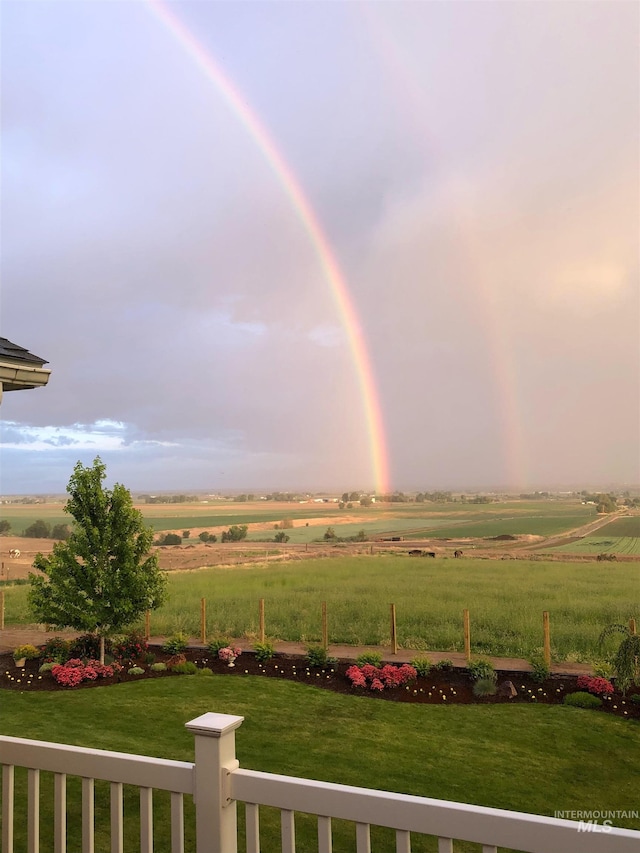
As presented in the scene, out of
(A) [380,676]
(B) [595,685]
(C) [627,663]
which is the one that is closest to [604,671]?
(B) [595,685]

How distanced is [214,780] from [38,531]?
17.7 m

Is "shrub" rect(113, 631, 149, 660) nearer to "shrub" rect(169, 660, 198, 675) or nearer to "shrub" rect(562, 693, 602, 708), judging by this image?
"shrub" rect(169, 660, 198, 675)

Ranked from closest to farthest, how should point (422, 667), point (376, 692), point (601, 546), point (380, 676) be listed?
point (376, 692) < point (380, 676) < point (422, 667) < point (601, 546)

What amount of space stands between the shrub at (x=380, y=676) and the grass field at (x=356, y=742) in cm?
39

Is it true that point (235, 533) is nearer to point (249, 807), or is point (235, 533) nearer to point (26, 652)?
point (26, 652)

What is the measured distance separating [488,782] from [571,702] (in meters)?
2.66

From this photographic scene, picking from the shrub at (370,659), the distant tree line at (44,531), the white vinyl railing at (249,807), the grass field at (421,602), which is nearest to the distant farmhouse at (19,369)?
the white vinyl railing at (249,807)

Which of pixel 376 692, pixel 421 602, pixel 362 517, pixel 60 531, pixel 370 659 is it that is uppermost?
pixel 362 517

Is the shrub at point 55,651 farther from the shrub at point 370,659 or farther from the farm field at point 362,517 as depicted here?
the shrub at point 370,659

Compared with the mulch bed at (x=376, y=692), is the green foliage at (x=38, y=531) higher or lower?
higher

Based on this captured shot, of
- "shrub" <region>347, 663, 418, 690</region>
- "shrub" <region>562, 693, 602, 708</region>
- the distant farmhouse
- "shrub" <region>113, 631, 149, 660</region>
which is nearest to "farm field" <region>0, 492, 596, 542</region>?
"shrub" <region>113, 631, 149, 660</region>

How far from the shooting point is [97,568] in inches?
347

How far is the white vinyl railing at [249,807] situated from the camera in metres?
1.36

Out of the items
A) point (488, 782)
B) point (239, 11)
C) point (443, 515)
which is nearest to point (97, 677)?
point (488, 782)
